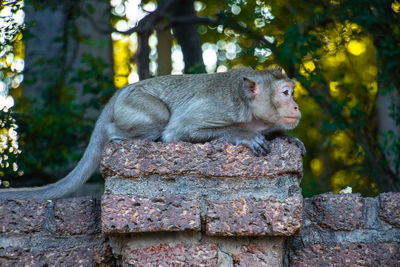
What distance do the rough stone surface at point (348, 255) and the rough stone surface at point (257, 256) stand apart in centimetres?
25

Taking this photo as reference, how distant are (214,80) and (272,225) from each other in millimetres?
1385

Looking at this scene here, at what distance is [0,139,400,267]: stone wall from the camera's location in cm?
229

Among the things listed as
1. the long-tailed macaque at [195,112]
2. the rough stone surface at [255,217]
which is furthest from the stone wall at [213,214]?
the long-tailed macaque at [195,112]

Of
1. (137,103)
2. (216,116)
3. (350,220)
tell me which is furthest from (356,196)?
(137,103)

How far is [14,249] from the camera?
2576 millimetres

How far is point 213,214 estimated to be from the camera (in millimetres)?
2289

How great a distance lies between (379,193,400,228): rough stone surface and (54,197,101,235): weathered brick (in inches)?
52.5

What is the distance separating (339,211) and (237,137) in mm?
606

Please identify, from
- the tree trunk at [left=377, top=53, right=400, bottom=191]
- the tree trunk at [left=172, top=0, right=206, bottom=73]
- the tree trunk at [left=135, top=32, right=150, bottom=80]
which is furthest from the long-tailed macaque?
the tree trunk at [left=172, top=0, right=206, bottom=73]

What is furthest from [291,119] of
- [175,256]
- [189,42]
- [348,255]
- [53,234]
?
[189,42]

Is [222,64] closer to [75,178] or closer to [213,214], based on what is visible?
[75,178]

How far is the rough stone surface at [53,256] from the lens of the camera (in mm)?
2562

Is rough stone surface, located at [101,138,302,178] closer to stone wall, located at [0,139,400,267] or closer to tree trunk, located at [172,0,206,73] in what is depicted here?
stone wall, located at [0,139,400,267]

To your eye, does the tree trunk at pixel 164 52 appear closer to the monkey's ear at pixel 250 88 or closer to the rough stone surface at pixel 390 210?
the monkey's ear at pixel 250 88
